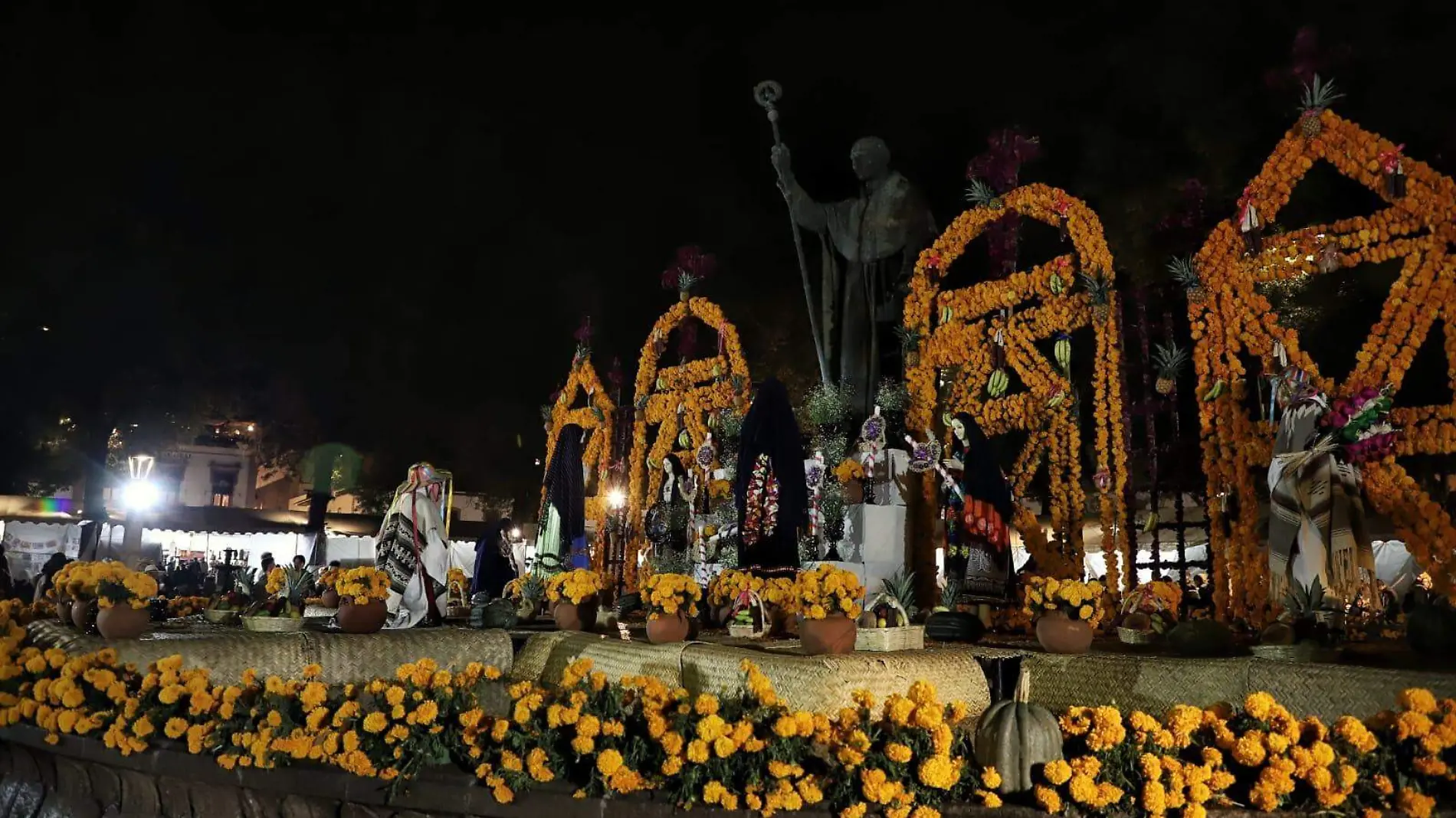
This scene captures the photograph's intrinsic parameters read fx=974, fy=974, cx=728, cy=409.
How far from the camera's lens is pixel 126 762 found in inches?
206

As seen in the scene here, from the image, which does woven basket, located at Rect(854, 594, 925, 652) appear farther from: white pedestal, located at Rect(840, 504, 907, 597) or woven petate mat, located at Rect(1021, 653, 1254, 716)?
white pedestal, located at Rect(840, 504, 907, 597)

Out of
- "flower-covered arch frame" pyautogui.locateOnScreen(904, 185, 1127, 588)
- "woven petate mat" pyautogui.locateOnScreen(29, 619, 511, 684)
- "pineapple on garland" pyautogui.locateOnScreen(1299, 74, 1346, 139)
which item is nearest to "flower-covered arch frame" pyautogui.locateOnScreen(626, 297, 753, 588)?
"flower-covered arch frame" pyautogui.locateOnScreen(904, 185, 1127, 588)

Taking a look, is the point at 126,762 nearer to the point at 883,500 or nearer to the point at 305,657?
the point at 305,657

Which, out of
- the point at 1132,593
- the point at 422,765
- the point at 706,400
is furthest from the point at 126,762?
the point at 706,400

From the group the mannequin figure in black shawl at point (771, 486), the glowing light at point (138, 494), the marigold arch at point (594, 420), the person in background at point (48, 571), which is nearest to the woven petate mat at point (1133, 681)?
the mannequin figure in black shawl at point (771, 486)

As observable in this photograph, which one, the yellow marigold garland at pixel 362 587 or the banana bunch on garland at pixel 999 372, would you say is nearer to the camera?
the yellow marigold garland at pixel 362 587

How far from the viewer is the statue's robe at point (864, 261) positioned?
510 inches

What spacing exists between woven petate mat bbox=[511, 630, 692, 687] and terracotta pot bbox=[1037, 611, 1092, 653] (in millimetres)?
2151

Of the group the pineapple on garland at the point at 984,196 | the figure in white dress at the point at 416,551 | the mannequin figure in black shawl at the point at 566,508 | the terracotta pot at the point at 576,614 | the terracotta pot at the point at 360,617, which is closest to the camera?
the terracotta pot at the point at 360,617

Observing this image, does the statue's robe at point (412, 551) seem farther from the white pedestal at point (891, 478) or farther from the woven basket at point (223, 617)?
the white pedestal at point (891, 478)

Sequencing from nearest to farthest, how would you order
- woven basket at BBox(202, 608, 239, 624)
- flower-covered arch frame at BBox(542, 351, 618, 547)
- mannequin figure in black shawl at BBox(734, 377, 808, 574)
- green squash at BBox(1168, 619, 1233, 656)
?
green squash at BBox(1168, 619, 1233, 656), woven basket at BBox(202, 608, 239, 624), mannequin figure in black shawl at BBox(734, 377, 808, 574), flower-covered arch frame at BBox(542, 351, 618, 547)

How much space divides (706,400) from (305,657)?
377 inches

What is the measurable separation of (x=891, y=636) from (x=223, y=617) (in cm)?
555

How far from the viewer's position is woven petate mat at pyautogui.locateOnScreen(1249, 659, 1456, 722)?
417cm
